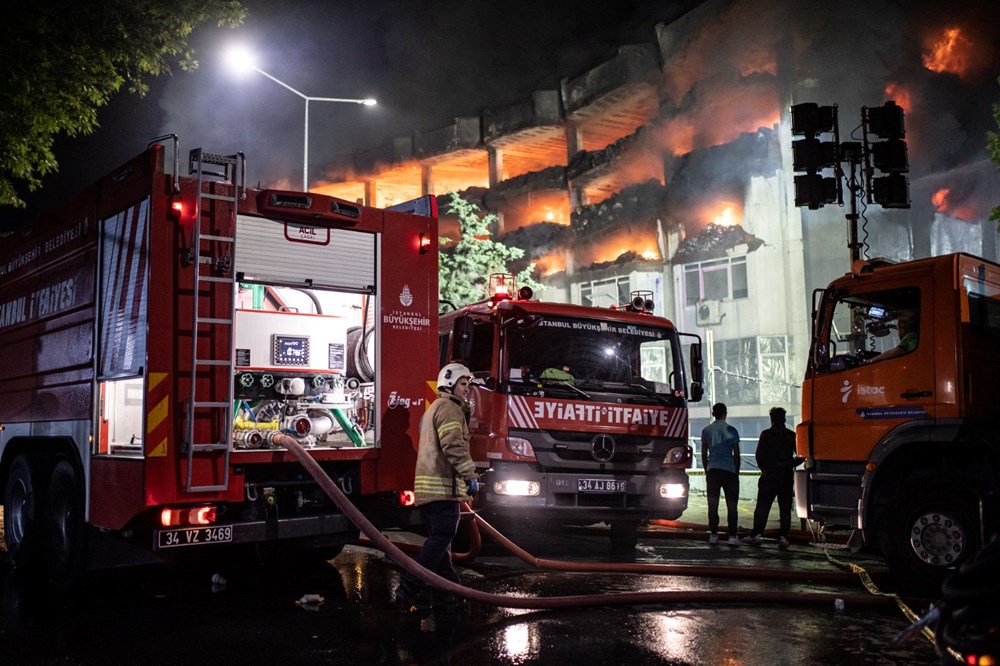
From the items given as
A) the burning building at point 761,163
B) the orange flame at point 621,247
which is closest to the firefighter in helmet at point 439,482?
the burning building at point 761,163

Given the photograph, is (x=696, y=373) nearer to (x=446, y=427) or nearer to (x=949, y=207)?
(x=446, y=427)

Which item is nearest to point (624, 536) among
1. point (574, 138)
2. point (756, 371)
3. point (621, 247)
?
point (756, 371)

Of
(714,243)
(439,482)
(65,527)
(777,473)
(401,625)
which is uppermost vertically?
(714,243)

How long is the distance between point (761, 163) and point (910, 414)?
22.5 metres

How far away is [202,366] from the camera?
6137 mm

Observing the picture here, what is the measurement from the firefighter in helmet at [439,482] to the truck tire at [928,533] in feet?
12.1

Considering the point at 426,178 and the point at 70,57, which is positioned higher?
the point at 426,178

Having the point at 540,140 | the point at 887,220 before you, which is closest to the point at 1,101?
the point at 887,220

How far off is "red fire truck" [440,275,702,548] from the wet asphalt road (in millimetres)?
908

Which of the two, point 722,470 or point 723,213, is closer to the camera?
point 722,470

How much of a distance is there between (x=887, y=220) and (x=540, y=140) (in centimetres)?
1714

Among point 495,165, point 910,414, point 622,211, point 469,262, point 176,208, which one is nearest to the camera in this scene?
point 176,208

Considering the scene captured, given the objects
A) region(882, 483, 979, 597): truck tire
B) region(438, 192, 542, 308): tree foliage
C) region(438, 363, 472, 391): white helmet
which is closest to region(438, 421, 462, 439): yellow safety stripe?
region(438, 363, 472, 391): white helmet

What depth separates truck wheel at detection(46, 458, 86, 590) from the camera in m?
6.61
